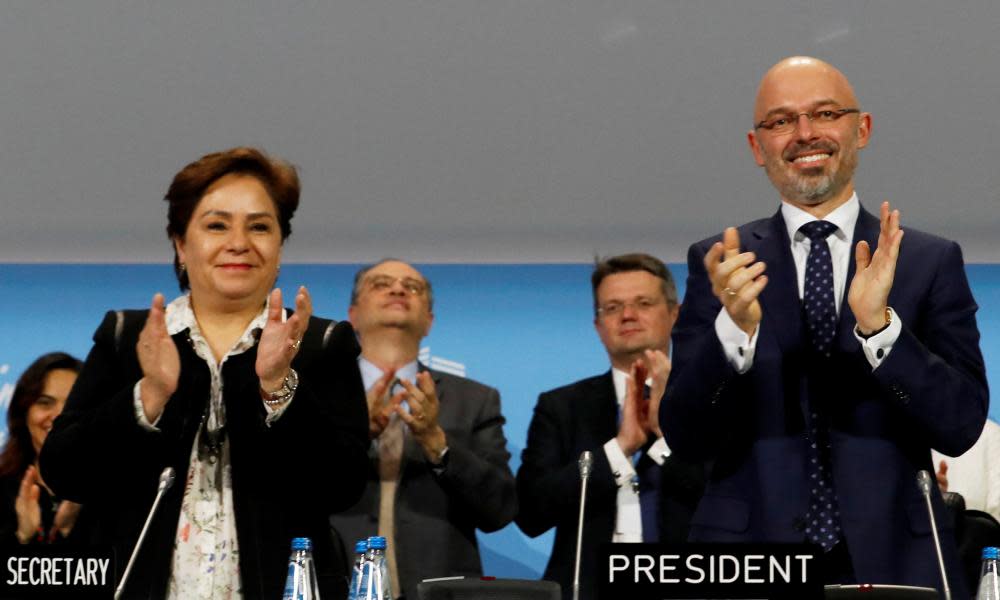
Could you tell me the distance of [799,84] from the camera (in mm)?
2447

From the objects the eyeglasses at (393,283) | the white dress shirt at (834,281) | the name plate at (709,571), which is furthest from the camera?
the eyeglasses at (393,283)

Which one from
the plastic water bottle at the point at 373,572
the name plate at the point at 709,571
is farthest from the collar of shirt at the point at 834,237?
the plastic water bottle at the point at 373,572

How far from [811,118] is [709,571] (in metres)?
0.98

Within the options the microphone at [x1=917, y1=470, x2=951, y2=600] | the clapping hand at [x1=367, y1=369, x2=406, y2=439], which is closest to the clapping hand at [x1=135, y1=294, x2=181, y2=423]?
the clapping hand at [x1=367, y1=369, x2=406, y2=439]

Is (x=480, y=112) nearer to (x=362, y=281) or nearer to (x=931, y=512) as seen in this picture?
(x=362, y=281)

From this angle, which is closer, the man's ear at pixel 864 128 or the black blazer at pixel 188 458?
the black blazer at pixel 188 458

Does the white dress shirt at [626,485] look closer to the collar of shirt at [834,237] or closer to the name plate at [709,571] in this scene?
the collar of shirt at [834,237]

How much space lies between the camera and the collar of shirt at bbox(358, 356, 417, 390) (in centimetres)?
374

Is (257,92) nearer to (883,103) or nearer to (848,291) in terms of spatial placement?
(883,103)

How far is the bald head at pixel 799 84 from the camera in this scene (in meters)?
2.44

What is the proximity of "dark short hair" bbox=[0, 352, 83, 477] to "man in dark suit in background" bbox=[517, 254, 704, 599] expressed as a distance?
125 centimetres

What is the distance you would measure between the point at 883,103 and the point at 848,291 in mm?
1663

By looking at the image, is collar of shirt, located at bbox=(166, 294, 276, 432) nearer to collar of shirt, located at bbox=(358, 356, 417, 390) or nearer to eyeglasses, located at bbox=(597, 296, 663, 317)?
collar of shirt, located at bbox=(358, 356, 417, 390)

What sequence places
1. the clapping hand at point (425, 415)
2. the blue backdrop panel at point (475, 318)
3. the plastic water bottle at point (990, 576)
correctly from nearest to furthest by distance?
the plastic water bottle at point (990, 576)
the clapping hand at point (425, 415)
the blue backdrop panel at point (475, 318)
